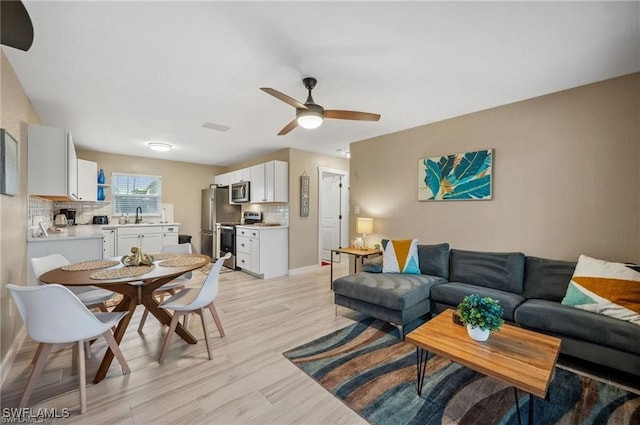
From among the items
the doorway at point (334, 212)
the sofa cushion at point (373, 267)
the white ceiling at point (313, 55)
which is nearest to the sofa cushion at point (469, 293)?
the sofa cushion at point (373, 267)

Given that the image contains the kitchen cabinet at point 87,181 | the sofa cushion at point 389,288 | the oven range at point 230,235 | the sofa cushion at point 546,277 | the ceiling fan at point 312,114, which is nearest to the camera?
the ceiling fan at point 312,114

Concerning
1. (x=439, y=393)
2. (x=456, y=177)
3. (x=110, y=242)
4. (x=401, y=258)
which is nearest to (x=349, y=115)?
(x=456, y=177)

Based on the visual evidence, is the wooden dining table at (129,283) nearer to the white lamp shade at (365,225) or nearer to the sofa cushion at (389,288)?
the sofa cushion at (389,288)

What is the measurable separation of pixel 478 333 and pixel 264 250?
3604 millimetres

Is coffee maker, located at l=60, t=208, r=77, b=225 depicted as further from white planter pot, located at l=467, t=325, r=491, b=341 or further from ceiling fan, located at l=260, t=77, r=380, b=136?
white planter pot, located at l=467, t=325, r=491, b=341

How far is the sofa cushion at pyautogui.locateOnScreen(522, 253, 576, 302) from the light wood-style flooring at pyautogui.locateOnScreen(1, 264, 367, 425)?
1849 mm

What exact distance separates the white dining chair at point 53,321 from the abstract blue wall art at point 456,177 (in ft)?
11.7

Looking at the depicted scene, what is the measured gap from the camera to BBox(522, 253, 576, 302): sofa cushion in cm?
239

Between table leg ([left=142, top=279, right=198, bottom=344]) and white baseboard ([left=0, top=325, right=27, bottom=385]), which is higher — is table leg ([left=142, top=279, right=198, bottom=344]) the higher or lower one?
the higher one

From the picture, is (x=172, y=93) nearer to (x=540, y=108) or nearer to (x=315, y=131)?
(x=315, y=131)

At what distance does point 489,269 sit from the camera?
2.82 metres

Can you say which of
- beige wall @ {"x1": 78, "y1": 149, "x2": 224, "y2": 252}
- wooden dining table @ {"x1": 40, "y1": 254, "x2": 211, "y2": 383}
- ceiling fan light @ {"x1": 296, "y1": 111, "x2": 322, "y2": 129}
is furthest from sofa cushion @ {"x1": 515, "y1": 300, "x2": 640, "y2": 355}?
beige wall @ {"x1": 78, "y1": 149, "x2": 224, "y2": 252}

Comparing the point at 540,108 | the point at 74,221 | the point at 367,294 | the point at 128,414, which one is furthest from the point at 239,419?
the point at 74,221

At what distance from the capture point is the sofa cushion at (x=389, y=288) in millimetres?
2531
